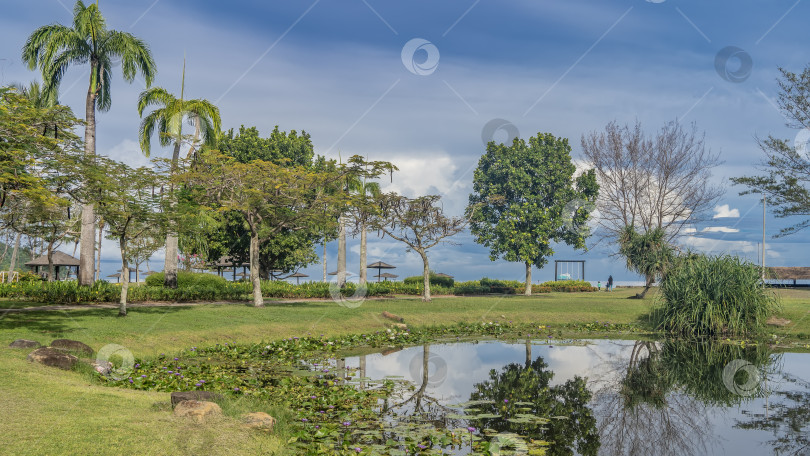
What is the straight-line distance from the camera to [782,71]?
1266 inches

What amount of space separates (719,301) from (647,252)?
15860 millimetres

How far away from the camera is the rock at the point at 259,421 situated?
7953 mm

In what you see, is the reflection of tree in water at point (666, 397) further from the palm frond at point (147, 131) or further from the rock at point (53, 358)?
the palm frond at point (147, 131)

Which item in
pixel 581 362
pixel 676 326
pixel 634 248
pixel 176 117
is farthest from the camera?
pixel 634 248

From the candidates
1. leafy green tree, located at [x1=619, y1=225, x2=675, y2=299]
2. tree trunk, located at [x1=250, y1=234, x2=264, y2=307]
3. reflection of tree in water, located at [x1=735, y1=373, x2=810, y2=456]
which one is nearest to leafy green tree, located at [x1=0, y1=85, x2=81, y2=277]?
tree trunk, located at [x1=250, y1=234, x2=264, y2=307]

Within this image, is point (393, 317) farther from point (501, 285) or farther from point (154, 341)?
point (501, 285)

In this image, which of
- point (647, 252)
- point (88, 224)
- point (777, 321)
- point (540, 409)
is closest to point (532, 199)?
point (647, 252)

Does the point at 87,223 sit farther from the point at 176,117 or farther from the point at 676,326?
the point at 676,326

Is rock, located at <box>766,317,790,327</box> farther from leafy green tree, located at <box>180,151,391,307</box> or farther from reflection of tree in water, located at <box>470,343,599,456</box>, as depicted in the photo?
leafy green tree, located at <box>180,151,391,307</box>

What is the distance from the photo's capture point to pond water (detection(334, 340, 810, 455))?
28.2ft

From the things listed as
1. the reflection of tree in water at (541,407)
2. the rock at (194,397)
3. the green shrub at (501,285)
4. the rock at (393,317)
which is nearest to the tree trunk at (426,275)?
the rock at (393,317)

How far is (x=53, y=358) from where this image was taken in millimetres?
11727

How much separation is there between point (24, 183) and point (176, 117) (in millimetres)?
16352

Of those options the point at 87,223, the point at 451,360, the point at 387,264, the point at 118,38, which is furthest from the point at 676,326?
the point at 387,264
